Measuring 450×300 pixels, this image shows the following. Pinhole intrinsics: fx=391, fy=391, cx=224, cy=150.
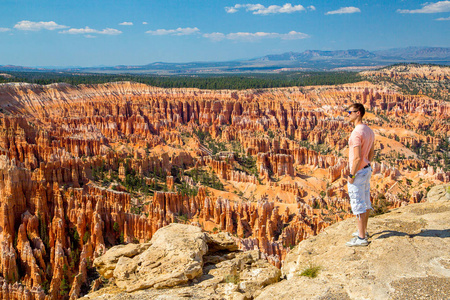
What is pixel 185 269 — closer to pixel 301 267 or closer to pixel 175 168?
pixel 301 267

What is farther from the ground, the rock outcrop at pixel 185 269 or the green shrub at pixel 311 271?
A: the green shrub at pixel 311 271

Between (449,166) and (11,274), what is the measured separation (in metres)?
66.7

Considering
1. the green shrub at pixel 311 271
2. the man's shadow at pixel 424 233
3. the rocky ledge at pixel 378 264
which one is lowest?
the green shrub at pixel 311 271

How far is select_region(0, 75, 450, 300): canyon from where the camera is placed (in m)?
29.0

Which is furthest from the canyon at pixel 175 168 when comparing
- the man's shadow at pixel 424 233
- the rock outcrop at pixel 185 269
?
the man's shadow at pixel 424 233

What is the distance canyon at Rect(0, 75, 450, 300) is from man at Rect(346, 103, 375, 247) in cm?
603

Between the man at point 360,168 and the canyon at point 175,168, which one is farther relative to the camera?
the canyon at point 175,168

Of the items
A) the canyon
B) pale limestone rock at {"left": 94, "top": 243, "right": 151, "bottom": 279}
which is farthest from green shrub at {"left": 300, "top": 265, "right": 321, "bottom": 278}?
the canyon

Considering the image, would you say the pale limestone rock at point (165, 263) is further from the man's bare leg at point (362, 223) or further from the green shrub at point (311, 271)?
the man's bare leg at point (362, 223)

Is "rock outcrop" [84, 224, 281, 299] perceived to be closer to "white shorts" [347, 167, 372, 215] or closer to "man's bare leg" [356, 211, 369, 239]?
"man's bare leg" [356, 211, 369, 239]

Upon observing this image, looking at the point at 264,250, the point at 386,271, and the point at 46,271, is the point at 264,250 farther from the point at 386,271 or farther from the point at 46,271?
the point at 386,271

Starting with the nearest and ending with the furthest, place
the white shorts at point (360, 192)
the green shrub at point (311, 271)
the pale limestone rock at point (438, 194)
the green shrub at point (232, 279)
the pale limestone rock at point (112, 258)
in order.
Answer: the green shrub at point (311, 271) → the green shrub at point (232, 279) → the white shorts at point (360, 192) → the pale limestone rock at point (112, 258) → the pale limestone rock at point (438, 194)

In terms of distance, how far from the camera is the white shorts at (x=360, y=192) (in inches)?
386

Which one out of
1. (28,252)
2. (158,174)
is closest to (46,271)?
(28,252)
